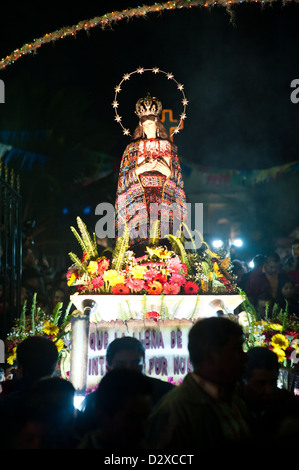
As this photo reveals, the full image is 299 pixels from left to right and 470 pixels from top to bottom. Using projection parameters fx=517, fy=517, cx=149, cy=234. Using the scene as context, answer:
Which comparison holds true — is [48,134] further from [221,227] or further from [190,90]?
[221,227]

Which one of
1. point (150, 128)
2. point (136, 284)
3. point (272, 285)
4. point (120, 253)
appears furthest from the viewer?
point (150, 128)

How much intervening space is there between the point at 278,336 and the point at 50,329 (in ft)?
8.48

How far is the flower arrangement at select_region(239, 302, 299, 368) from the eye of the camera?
5.70 metres

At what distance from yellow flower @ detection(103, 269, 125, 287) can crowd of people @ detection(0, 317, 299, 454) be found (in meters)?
3.69

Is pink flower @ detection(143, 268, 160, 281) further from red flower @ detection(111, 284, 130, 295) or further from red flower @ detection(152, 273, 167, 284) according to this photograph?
red flower @ detection(111, 284, 130, 295)

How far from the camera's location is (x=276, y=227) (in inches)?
827

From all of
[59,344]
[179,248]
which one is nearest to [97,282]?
[59,344]

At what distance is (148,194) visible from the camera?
327 inches

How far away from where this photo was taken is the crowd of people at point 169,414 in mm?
2168

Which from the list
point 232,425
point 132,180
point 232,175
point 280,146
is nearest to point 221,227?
point 232,175

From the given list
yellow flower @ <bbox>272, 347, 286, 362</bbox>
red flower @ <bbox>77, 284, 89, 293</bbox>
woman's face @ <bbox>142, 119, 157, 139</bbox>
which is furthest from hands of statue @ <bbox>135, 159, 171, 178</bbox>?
yellow flower @ <bbox>272, 347, 286, 362</bbox>

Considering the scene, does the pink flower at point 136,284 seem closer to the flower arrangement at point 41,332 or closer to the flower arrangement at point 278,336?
the flower arrangement at point 41,332

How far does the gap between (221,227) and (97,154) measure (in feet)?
32.2

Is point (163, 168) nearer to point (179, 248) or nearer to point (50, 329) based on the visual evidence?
point (179, 248)
